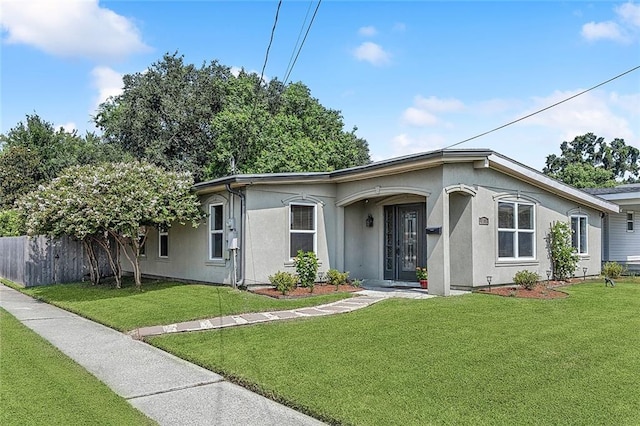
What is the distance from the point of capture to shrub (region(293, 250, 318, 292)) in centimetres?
1180

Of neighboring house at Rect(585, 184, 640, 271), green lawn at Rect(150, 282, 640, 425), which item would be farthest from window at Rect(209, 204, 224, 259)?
neighboring house at Rect(585, 184, 640, 271)

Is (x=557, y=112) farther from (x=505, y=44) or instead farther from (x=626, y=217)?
(x=626, y=217)

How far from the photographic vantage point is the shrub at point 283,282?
11219 mm

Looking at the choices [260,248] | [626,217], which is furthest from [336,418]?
[626,217]

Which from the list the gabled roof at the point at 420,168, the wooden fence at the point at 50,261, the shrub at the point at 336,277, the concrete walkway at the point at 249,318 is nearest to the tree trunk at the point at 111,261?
the wooden fence at the point at 50,261

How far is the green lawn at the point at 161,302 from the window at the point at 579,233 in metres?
7.72

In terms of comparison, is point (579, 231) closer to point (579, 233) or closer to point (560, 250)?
point (579, 233)

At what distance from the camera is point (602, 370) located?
5.14m

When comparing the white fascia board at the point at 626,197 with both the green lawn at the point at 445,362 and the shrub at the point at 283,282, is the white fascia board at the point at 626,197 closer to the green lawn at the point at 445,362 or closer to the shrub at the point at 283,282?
the green lawn at the point at 445,362

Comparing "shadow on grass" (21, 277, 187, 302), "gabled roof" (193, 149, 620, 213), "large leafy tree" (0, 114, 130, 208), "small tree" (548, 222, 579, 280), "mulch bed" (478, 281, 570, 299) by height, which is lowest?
"shadow on grass" (21, 277, 187, 302)

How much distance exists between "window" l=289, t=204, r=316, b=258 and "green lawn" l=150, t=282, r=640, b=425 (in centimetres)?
442

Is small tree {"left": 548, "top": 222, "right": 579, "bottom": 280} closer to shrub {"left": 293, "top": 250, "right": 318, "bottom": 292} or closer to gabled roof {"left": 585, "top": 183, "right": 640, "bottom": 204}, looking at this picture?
gabled roof {"left": 585, "top": 183, "right": 640, "bottom": 204}

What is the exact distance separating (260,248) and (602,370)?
338 inches

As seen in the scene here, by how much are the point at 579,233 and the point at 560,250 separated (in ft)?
6.94
